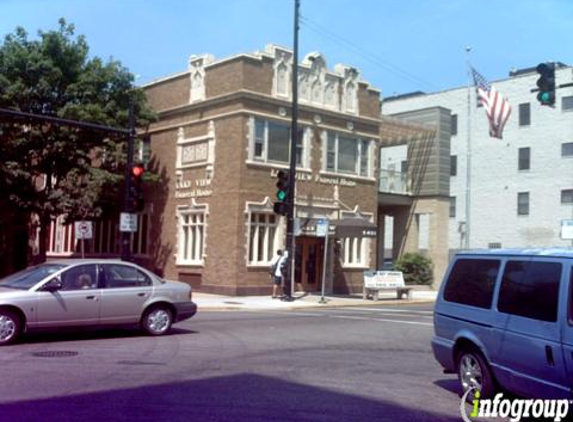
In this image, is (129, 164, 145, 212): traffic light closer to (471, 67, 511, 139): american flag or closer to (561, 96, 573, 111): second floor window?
(471, 67, 511, 139): american flag

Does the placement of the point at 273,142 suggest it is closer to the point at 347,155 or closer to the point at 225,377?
the point at 347,155

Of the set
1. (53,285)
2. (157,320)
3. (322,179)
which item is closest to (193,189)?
(322,179)

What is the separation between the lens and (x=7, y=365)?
33.0ft

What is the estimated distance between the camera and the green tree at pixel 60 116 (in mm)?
26281

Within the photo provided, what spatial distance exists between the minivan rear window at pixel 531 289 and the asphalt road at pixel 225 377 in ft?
4.63

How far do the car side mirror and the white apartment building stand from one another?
3689 centimetres

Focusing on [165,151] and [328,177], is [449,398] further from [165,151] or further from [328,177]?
[165,151]

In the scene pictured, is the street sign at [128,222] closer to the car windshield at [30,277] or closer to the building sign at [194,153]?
the car windshield at [30,277]

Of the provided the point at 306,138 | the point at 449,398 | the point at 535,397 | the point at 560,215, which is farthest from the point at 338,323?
the point at 560,215

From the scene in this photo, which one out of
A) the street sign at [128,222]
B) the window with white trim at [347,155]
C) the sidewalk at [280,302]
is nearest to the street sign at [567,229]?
the sidewalk at [280,302]

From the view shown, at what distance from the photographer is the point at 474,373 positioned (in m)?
8.20

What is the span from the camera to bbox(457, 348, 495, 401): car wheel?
790 centimetres

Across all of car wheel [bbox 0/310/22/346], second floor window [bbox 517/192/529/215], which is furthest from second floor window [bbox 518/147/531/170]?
car wheel [bbox 0/310/22/346]

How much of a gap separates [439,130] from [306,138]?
10.6m
